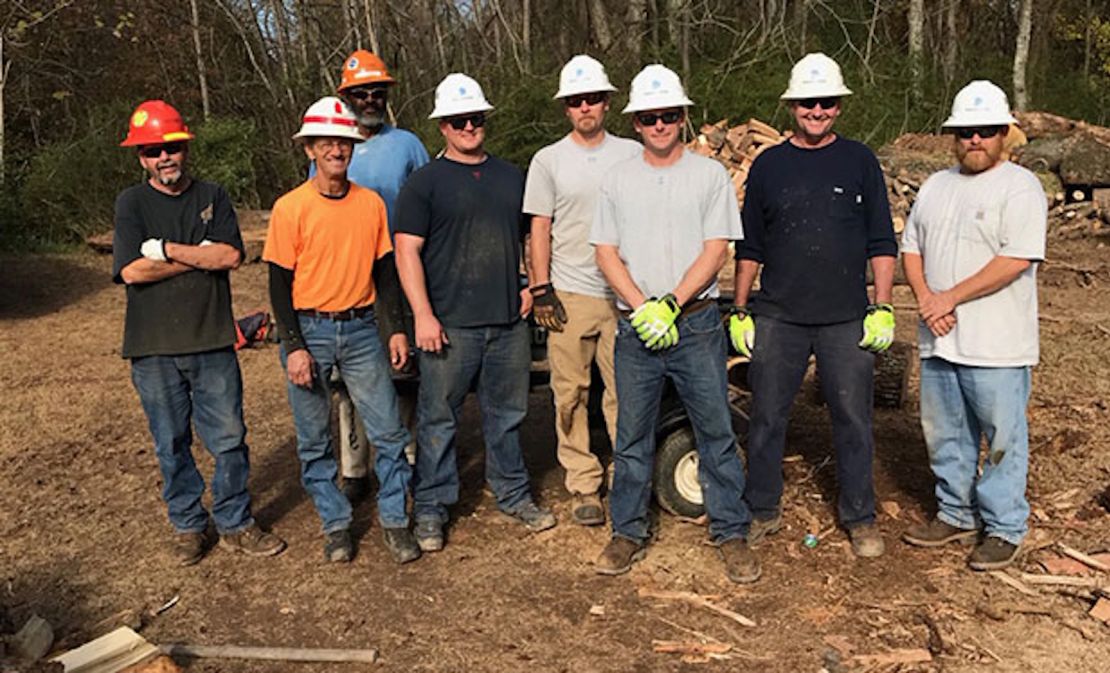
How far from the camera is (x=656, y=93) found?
12.9 feet

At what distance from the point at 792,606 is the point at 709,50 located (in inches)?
683

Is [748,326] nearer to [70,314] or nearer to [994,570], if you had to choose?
[994,570]

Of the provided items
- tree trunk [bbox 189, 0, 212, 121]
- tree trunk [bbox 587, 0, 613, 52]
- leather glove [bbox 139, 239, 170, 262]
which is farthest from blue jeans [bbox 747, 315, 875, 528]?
tree trunk [bbox 189, 0, 212, 121]

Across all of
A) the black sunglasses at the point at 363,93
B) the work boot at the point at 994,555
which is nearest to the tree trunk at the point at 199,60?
the black sunglasses at the point at 363,93

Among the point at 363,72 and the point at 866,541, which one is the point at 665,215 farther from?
the point at 363,72

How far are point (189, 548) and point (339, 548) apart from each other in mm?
726

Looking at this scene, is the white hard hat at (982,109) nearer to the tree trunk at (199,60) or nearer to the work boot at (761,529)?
the work boot at (761,529)

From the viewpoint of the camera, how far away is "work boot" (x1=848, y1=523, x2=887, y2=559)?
4406 mm

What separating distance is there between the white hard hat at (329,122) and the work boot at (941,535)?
3170 millimetres

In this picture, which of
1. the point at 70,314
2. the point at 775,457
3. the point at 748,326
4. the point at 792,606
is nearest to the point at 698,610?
the point at 792,606

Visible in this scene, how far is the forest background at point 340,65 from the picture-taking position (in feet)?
50.2

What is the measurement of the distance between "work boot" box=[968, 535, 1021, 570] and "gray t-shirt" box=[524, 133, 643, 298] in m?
2.02

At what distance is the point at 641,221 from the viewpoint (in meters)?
4.03

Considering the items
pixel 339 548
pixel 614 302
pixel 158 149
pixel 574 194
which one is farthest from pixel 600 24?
pixel 339 548
